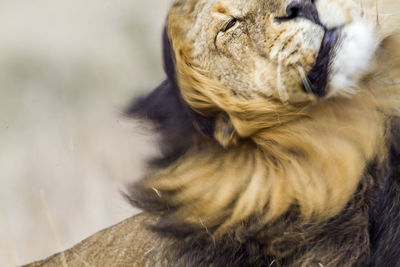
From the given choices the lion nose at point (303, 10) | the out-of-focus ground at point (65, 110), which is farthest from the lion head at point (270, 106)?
the out-of-focus ground at point (65, 110)

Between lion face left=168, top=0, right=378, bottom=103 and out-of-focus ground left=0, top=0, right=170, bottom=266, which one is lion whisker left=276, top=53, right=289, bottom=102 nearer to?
lion face left=168, top=0, right=378, bottom=103

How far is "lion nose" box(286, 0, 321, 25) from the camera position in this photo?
67.4 inches

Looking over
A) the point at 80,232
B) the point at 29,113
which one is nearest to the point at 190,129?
the point at 80,232

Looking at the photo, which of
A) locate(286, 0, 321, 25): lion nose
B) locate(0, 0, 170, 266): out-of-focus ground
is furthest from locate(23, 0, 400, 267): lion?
locate(0, 0, 170, 266): out-of-focus ground

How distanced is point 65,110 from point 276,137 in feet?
7.35

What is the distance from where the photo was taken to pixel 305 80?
1.76 metres

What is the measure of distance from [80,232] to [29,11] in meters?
1.80

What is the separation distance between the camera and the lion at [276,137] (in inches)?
69.0

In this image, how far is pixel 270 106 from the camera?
5.97 feet

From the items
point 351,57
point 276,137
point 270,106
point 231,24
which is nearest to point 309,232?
point 276,137

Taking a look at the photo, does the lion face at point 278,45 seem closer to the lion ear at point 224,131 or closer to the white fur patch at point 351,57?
the white fur patch at point 351,57

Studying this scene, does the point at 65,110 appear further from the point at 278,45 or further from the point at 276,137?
the point at 278,45

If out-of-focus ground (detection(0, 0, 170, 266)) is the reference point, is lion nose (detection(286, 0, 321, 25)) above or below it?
above

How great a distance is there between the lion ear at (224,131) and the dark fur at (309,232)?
3cm
